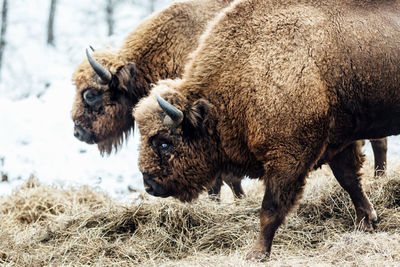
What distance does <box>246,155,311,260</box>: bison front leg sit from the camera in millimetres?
3906

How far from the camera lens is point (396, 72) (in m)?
4.06

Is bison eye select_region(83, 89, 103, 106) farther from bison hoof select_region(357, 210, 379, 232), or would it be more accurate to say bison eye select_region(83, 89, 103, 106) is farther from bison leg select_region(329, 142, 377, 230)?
bison hoof select_region(357, 210, 379, 232)

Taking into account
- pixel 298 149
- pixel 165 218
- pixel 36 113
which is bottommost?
pixel 36 113

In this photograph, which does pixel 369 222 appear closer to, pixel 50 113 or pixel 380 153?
pixel 380 153

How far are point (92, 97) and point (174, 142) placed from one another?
2357 mm

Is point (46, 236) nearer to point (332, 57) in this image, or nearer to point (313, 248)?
point (313, 248)

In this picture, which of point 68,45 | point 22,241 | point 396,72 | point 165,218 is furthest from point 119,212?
point 68,45

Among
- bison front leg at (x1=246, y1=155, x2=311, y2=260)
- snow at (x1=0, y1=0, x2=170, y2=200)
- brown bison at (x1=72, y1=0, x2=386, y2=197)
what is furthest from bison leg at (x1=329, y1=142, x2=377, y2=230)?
snow at (x1=0, y1=0, x2=170, y2=200)

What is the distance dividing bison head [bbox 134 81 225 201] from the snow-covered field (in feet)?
10.2

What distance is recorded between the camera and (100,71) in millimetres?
5859

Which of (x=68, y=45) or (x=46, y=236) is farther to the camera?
(x=68, y=45)

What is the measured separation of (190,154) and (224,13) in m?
A: 1.30

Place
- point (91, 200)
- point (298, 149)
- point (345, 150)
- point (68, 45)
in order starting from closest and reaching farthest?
point (298, 149)
point (345, 150)
point (91, 200)
point (68, 45)

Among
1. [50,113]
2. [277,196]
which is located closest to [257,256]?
[277,196]
